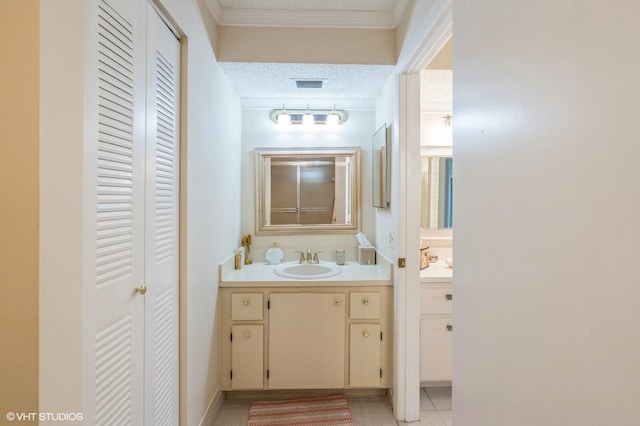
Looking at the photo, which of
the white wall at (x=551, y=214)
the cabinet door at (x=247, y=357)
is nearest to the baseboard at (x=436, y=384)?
the cabinet door at (x=247, y=357)

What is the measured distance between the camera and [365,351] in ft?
6.80

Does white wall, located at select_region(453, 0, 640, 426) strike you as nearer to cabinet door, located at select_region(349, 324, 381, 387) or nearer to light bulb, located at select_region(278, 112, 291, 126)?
cabinet door, located at select_region(349, 324, 381, 387)

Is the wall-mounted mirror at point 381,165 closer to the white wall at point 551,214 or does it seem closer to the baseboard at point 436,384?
the white wall at point 551,214

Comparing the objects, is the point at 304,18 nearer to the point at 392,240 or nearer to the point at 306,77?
the point at 306,77

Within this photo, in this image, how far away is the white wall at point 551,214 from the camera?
48cm

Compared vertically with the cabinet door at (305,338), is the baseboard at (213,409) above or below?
below

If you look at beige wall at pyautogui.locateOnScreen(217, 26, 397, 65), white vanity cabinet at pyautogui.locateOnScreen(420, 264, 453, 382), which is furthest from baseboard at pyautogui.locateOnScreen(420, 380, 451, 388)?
beige wall at pyautogui.locateOnScreen(217, 26, 397, 65)

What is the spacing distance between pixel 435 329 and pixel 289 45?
2.24 metres

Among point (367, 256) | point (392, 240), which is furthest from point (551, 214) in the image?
point (367, 256)

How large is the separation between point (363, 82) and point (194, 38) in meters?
1.24

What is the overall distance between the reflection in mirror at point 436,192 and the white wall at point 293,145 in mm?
496

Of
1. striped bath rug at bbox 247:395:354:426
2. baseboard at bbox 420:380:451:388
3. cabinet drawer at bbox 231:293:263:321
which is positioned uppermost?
cabinet drawer at bbox 231:293:263:321

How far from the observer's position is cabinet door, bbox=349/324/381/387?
207cm

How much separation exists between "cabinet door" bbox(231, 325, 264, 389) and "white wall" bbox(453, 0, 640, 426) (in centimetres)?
145
